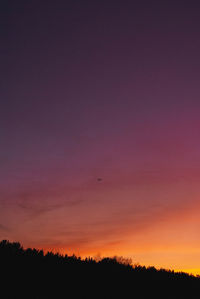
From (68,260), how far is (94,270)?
1556 millimetres

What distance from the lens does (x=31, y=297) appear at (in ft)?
41.9

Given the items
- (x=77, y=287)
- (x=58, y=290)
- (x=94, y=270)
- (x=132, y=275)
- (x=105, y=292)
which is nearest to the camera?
(x=58, y=290)

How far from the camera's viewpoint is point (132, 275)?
19.0 meters

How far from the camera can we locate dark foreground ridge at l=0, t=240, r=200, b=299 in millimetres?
13156

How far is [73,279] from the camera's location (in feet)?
50.0

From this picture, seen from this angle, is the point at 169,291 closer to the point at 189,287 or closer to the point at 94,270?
the point at 189,287

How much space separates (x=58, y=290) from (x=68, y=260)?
9.46 ft

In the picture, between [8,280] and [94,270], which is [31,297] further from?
[94,270]

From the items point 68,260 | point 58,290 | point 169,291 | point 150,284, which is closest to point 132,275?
point 150,284

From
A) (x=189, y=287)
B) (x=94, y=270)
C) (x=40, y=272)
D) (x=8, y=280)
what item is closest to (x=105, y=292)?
(x=94, y=270)

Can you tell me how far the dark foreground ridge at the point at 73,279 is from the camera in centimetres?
1316

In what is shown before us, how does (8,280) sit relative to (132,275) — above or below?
below

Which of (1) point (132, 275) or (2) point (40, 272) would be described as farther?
(1) point (132, 275)

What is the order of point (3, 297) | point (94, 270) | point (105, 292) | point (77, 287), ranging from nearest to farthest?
point (3, 297) < point (77, 287) < point (105, 292) < point (94, 270)
